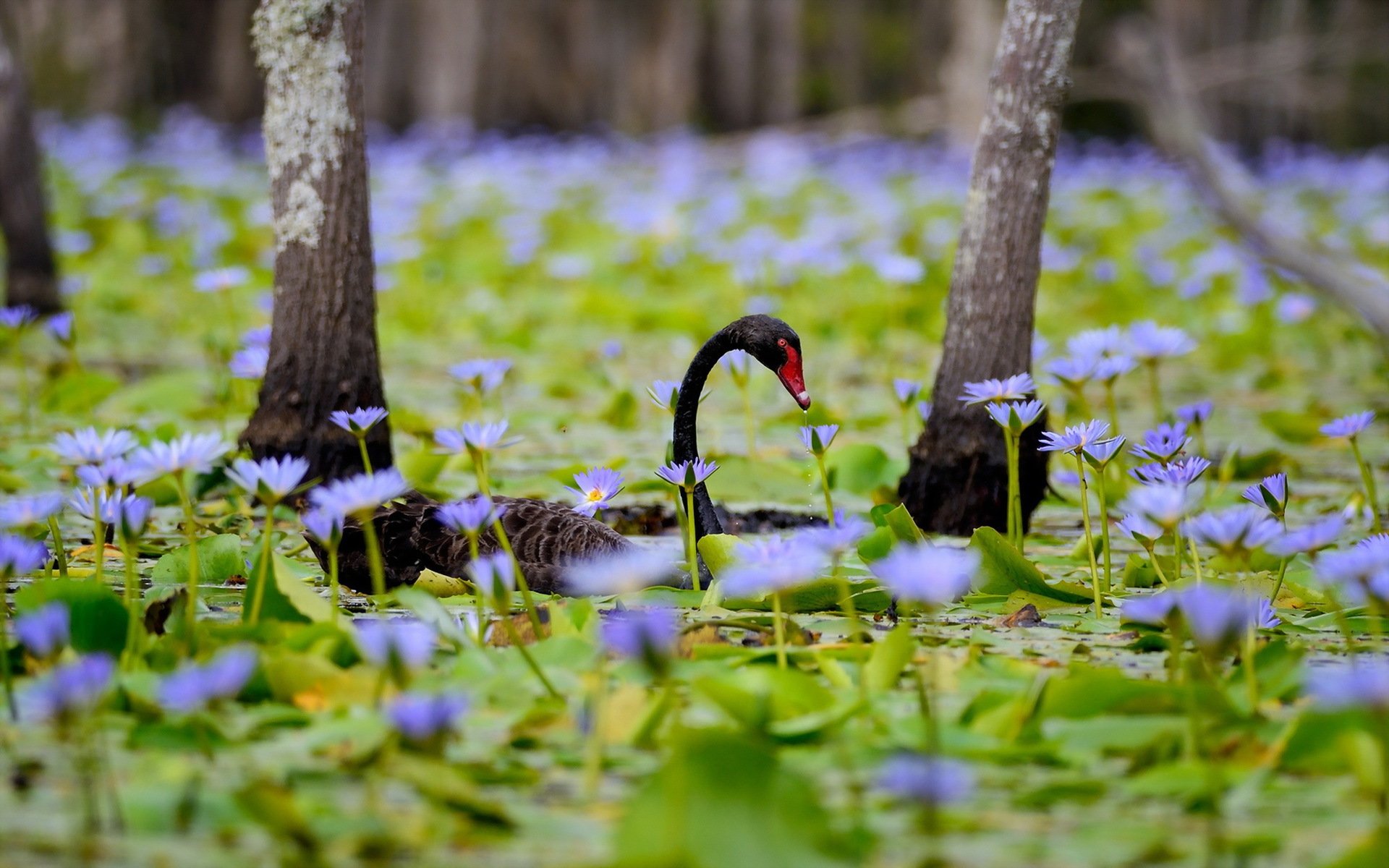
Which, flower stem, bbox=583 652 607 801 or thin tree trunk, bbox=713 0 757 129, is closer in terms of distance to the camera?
flower stem, bbox=583 652 607 801

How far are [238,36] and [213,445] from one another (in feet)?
63.5

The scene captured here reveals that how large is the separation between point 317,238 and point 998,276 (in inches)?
60.0

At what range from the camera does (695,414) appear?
3082 mm

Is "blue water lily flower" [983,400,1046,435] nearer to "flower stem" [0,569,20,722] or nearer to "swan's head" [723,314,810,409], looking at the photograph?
"swan's head" [723,314,810,409]

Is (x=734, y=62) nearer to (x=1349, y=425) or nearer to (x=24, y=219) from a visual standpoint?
(x=24, y=219)

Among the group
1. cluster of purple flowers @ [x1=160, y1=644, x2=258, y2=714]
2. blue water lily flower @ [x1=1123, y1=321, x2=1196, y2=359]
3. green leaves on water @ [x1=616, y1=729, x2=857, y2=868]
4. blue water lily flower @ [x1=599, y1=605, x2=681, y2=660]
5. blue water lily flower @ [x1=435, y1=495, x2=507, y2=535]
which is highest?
blue water lily flower @ [x1=1123, y1=321, x2=1196, y2=359]

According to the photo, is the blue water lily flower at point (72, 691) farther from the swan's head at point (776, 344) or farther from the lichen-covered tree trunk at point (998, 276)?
the lichen-covered tree trunk at point (998, 276)

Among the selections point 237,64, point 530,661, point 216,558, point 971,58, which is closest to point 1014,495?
point 530,661

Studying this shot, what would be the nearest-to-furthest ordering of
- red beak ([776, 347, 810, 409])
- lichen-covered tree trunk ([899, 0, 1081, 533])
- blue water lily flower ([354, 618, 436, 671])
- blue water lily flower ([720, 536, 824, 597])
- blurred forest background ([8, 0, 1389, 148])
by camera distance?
blue water lily flower ([354, 618, 436, 671]) → blue water lily flower ([720, 536, 824, 597]) → red beak ([776, 347, 810, 409]) → lichen-covered tree trunk ([899, 0, 1081, 533]) → blurred forest background ([8, 0, 1389, 148])

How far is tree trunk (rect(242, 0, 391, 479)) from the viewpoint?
3.55 m

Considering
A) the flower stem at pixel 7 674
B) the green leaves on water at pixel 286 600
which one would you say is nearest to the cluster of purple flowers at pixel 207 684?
the flower stem at pixel 7 674

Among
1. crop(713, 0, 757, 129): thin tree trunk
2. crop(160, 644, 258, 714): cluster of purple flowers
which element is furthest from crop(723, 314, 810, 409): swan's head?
crop(713, 0, 757, 129): thin tree trunk

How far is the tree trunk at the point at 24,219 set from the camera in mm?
6574

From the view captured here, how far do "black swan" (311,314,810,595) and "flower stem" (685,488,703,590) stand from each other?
0.08 meters
